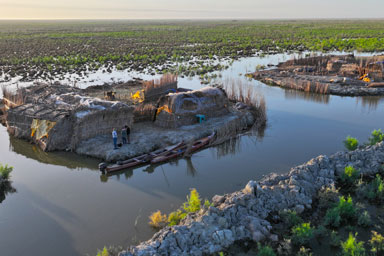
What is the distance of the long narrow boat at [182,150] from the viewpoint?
1212cm

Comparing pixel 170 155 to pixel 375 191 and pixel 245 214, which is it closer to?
pixel 245 214

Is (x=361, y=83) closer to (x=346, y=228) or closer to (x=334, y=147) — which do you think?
(x=334, y=147)

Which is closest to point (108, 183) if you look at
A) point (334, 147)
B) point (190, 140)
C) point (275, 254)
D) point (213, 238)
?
point (190, 140)

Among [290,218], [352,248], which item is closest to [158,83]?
[290,218]

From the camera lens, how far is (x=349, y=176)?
9.78m

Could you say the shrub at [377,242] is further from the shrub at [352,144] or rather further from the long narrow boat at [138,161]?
the long narrow boat at [138,161]

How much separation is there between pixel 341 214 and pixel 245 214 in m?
2.52

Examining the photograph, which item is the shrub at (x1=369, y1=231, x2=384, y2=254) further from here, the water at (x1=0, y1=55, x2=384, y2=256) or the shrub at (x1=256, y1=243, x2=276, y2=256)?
the water at (x1=0, y1=55, x2=384, y2=256)

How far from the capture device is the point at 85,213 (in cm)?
927

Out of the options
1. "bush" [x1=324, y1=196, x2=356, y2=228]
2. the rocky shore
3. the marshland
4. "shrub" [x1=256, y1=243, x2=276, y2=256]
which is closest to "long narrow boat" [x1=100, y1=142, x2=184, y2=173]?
the marshland

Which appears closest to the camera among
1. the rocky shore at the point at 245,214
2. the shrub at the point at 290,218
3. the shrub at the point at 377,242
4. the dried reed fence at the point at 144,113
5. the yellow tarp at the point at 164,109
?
the rocky shore at the point at 245,214

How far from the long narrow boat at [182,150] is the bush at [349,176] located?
5485 millimetres

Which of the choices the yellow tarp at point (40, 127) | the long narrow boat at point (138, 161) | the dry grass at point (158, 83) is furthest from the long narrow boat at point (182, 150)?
the dry grass at point (158, 83)

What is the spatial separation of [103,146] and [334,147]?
31.1 feet
